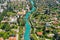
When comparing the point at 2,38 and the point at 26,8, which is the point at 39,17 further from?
the point at 2,38

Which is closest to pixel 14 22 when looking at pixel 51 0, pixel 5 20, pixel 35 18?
pixel 5 20

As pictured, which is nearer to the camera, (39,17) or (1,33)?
(1,33)

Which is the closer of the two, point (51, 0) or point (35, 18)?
point (35, 18)

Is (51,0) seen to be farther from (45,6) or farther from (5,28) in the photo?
(5,28)

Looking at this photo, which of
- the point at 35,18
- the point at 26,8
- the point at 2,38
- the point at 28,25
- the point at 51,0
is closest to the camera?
the point at 2,38

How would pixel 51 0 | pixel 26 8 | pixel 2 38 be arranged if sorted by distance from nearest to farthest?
pixel 2 38 < pixel 26 8 < pixel 51 0

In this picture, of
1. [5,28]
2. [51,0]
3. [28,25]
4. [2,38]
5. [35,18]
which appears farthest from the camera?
[51,0]

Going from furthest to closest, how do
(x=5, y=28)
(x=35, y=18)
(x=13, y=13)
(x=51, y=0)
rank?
(x=51, y=0) → (x=13, y=13) → (x=35, y=18) → (x=5, y=28)

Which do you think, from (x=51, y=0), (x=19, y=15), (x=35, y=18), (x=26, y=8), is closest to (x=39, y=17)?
(x=35, y=18)

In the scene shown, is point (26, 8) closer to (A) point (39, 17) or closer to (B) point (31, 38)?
(A) point (39, 17)
